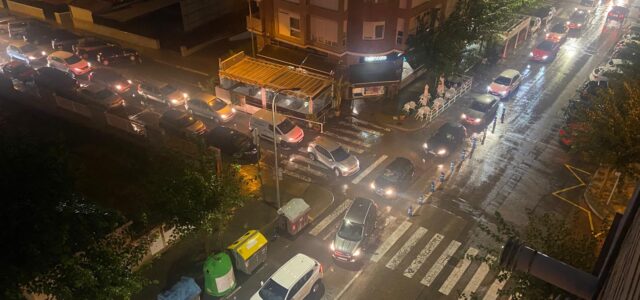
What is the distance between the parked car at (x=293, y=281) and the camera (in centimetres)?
2080

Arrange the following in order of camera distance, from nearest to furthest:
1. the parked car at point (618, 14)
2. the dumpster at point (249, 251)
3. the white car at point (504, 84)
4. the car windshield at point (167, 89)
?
the dumpster at point (249, 251), the car windshield at point (167, 89), the white car at point (504, 84), the parked car at point (618, 14)

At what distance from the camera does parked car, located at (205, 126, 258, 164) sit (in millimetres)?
30717

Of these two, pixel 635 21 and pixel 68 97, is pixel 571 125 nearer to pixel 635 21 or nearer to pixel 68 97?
pixel 635 21

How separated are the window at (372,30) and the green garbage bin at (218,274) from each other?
2169 centimetres

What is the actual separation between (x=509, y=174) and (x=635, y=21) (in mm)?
38126

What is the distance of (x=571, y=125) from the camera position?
33125mm

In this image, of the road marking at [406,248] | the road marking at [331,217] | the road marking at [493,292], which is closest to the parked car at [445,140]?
the road marking at [406,248]

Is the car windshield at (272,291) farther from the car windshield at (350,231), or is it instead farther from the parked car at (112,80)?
the parked car at (112,80)

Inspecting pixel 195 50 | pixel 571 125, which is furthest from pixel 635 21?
pixel 195 50

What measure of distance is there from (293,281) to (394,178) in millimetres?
10158

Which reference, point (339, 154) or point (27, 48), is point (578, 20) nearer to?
point (339, 154)

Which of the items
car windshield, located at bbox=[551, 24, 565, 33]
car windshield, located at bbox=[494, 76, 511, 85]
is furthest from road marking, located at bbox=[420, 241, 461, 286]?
car windshield, located at bbox=[551, 24, 565, 33]

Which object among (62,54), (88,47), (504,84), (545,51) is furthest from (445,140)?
(62,54)

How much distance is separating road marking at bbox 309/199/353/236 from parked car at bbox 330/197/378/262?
1401 millimetres
